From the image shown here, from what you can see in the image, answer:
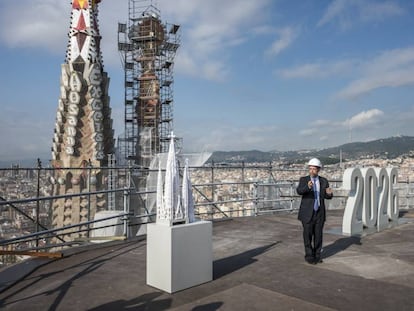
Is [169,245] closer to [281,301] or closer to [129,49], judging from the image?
[281,301]

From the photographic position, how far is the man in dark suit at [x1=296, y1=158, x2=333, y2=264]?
6.41m

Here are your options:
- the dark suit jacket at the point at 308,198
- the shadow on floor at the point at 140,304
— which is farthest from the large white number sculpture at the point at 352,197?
the shadow on floor at the point at 140,304

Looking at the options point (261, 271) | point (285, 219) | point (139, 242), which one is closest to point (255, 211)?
point (285, 219)

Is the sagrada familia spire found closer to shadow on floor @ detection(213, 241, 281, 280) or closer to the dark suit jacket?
shadow on floor @ detection(213, 241, 281, 280)

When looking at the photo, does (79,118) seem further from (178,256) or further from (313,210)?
(178,256)

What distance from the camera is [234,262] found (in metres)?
6.55

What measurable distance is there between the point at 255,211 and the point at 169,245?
8109mm

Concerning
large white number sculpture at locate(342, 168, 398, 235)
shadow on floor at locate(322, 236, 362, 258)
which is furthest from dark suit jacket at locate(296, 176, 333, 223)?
large white number sculpture at locate(342, 168, 398, 235)

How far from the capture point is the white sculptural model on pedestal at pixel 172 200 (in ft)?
16.8

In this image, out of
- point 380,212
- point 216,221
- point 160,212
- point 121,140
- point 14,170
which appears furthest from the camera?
point 121,140

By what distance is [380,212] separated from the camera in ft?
32.9

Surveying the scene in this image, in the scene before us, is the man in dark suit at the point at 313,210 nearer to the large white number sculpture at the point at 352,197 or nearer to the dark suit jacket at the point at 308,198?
the dark suit jacket at the point at 308,198

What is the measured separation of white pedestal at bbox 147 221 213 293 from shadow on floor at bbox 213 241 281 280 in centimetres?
53

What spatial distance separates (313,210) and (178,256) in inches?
105
